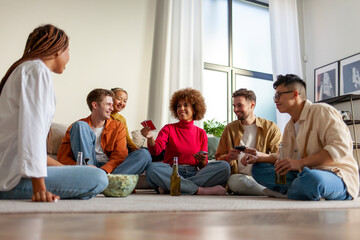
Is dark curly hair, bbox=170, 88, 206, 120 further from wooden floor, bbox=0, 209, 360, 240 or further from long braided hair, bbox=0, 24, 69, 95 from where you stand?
wooden floor, bbox=0, 209, 360, 240

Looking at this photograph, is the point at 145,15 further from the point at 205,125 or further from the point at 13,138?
the point at 13,138

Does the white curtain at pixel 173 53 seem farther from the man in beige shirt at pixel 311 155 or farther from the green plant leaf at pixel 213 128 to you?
the man in beige shirt at pixel 311 155

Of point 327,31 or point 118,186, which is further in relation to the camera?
point 327,31

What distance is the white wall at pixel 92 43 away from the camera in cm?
373

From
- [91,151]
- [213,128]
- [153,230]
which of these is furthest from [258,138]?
[153,230]

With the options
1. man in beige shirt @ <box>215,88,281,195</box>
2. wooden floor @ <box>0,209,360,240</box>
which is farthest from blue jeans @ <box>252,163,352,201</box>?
wooden floor @ <box>0,209,360,240</box>

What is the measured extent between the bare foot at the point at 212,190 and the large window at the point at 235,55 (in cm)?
240

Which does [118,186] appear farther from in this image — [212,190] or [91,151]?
[212,190]

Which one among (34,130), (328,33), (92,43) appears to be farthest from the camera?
(328,33)

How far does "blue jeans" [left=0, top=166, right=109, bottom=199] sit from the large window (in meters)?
3.31

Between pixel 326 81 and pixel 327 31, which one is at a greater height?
pixel 327 31

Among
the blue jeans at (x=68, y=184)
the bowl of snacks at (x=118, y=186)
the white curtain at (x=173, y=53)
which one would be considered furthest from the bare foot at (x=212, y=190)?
the white curtain at (x=173, y=53)

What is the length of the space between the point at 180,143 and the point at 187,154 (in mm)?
100

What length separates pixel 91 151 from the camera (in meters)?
2.54
